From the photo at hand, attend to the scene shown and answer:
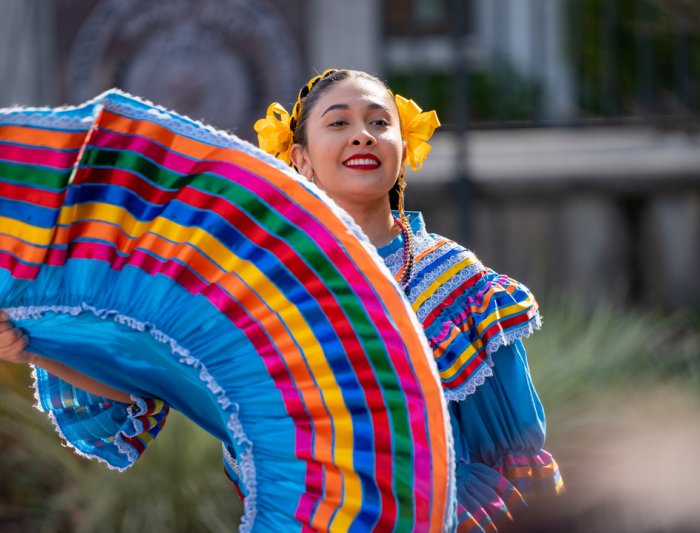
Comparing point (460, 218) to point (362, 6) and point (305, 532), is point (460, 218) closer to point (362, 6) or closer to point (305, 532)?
point (362, 6)

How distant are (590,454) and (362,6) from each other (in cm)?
431

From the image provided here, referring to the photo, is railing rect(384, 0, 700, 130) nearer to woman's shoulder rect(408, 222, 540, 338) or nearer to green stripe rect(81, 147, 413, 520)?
woman's shoulder rect(408, 222, 540, 338)

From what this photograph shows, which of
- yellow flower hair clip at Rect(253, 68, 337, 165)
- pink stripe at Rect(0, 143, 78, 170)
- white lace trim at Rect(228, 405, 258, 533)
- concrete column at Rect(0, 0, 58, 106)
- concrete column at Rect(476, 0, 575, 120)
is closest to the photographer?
pink stripe at Rect(0, 143, 78, 170)

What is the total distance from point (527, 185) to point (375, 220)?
170 inches

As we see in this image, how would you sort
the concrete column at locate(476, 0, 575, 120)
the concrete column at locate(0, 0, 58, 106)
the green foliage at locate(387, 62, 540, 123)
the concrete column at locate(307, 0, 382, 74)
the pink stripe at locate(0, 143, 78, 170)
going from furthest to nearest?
the concrete column at locate(476, 0, 575, 120), the concrete column at locate(307, 0, 382, 74), the concrete column at locate(0, 0, 58, 106), the green foliage at locate(387, 62, 540, 123), the pink stripe at locate(0, 143, 78, 170)

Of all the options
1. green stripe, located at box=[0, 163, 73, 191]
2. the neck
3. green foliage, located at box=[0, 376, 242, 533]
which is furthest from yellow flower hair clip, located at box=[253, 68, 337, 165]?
green foliage, located at box=[0, 376, 242, 533]

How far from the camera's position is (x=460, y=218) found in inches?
266

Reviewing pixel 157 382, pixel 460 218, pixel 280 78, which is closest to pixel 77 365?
pixel 157 382

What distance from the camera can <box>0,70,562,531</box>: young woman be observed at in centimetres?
259

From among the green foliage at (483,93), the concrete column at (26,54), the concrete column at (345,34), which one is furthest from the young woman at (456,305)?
the concrete column at (26,54)

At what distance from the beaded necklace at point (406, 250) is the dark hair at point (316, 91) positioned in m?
0.29

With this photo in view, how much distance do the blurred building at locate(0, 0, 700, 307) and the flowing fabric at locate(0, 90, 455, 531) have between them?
455 cm

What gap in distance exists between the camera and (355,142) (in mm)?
2625

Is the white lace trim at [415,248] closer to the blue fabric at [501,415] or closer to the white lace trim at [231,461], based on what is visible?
the blue fabric at [501,415]
